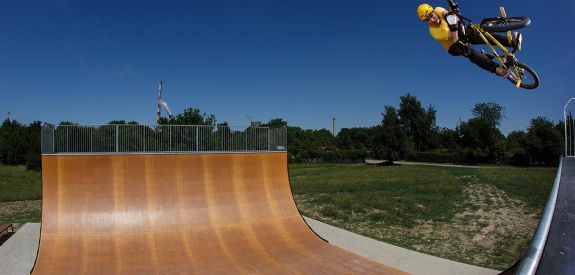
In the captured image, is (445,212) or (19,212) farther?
(19,212)

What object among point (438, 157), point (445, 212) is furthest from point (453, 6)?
point (438, 157)

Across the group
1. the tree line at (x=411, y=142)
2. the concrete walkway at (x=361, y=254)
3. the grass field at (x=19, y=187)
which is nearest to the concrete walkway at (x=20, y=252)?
the concrete walkway at (x=361, y=254)

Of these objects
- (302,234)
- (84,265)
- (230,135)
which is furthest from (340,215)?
(84,265)

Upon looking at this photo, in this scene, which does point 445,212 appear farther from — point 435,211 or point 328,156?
point 328,156

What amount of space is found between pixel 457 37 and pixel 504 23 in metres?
A: 0.35

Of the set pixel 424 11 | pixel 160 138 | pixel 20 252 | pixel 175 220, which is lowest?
pixel 20 252

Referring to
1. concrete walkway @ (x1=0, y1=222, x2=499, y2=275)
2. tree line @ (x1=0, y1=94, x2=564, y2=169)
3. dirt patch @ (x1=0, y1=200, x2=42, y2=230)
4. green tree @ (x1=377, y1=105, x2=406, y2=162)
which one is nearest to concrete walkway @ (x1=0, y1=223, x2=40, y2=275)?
concrete walkway @ (x1=0, y1=222, x2=499, y2=275)

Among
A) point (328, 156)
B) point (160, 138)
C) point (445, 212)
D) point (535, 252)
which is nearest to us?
point (535, 252)

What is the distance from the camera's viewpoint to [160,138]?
12422mm

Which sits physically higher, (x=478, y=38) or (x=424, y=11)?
(x=424, y=11)

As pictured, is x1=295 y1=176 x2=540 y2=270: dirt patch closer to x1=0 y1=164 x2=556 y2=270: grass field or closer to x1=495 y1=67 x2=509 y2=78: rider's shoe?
x1=0 y1=164 x2=556 y2=270: grass field

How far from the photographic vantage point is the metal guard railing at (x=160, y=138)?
11367 millimetres

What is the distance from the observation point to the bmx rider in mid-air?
9.89 ft

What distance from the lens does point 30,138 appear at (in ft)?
123
